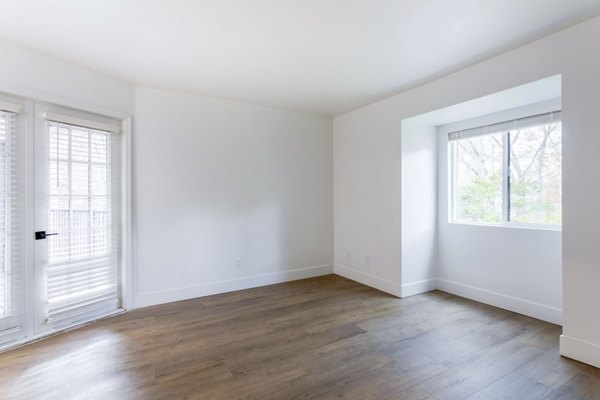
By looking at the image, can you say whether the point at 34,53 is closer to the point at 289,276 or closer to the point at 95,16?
the point at 95,16

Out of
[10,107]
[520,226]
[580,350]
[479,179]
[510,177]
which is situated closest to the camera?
[580,350]

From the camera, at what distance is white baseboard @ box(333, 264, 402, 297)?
12.4ft

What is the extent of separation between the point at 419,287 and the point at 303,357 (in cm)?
219

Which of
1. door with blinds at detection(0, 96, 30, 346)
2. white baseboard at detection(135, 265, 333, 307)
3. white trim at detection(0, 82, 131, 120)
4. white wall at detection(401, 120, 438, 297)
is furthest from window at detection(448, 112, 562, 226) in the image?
door with blinds at detection(0, 96, 30, 346)

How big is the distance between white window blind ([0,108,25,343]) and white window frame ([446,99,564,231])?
15.4 feet

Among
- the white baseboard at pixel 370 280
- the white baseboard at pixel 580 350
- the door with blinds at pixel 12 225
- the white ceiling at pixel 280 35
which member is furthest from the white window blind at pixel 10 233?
the white baseboard at pixel 580 350

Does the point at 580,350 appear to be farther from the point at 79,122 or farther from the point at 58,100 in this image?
the point at 58,100

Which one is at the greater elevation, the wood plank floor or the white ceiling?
the white ceiling

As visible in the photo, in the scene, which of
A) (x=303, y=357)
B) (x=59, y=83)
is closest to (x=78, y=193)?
(x=59, y=83)

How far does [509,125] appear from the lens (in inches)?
130

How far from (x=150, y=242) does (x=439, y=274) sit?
3.81 m

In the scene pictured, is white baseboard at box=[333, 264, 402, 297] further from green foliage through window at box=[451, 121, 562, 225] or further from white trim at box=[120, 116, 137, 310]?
white trim at box=[120, 116, 137, 310]

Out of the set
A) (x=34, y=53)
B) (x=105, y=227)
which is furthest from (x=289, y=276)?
(x=34, y=53)

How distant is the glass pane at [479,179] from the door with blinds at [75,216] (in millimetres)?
4264
